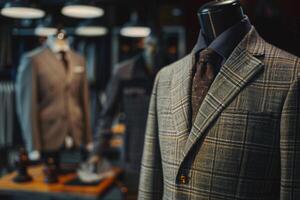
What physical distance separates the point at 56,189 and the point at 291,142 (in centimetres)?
204

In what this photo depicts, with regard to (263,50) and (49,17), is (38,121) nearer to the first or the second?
(49,17)

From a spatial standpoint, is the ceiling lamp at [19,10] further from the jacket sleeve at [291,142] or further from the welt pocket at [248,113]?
the jacket sleeve at [291,142]

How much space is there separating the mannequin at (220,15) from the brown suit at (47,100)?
6.03 feet

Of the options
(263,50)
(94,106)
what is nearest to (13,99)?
(94,106)

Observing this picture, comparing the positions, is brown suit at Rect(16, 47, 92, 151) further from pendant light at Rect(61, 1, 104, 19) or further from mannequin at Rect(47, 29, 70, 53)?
pendant light at Rect(61, 1, 104, 19)

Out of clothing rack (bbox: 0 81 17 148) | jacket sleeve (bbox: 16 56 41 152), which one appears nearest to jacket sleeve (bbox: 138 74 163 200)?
jacket sleeve (bbox: 16 56 41 152)

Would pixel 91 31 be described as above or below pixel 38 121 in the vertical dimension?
above

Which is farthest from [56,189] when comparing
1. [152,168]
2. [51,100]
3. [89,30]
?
[152,168]

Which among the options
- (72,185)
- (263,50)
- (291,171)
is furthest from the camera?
(72,185)

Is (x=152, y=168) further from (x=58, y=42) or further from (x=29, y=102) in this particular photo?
(x=58, y=42)

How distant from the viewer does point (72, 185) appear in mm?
2598

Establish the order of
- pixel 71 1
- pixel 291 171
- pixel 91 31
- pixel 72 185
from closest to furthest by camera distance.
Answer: pixel 291 171 < pixel 71 1 < pixel 72 185 < pixel 91 31

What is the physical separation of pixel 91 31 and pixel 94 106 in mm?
759

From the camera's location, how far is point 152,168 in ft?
4.00
